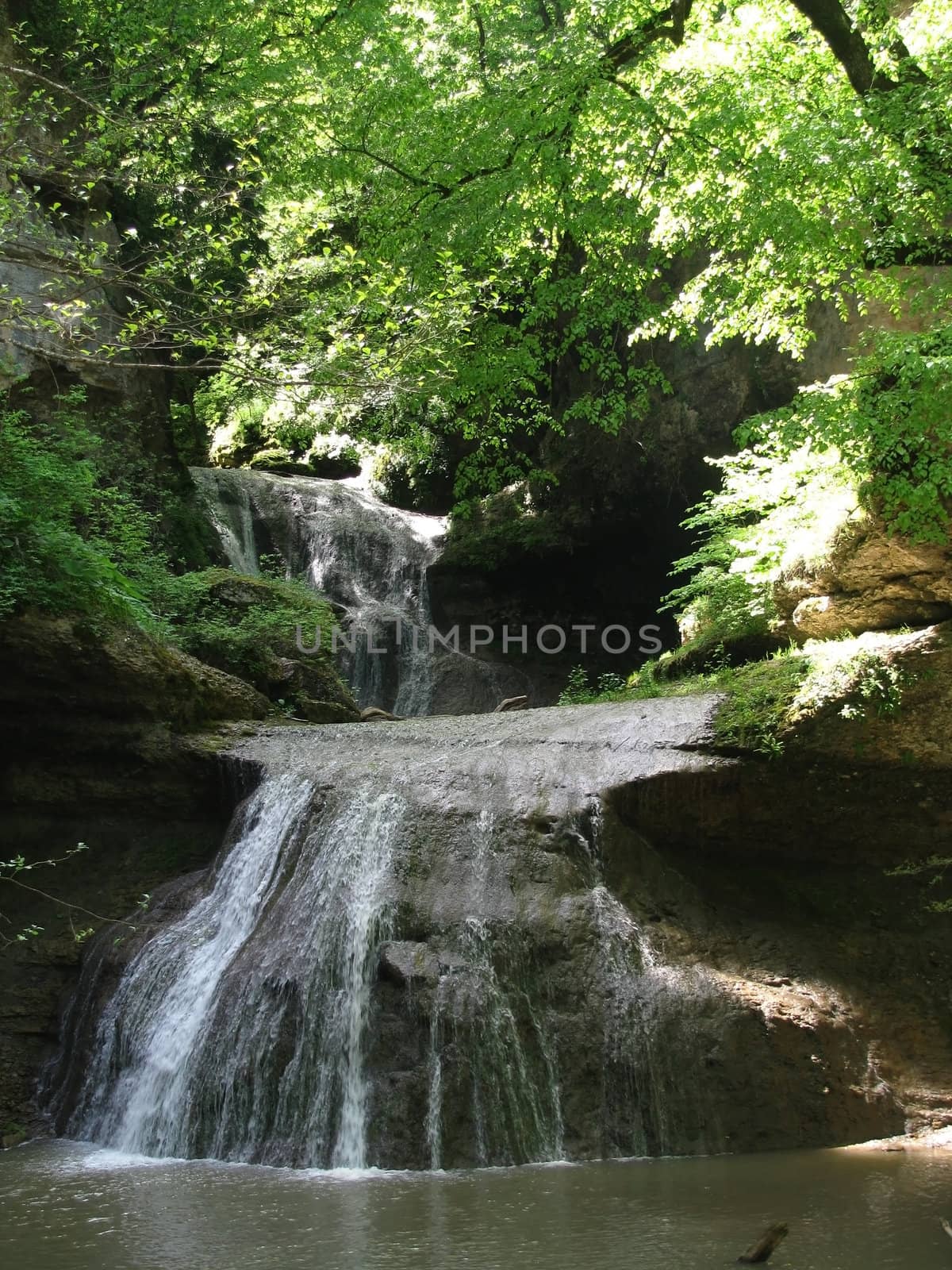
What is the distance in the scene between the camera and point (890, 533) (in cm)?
911

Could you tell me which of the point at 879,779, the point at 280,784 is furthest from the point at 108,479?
the point at 879,779

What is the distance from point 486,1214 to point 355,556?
14.5 m

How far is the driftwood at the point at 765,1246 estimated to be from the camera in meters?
4.38

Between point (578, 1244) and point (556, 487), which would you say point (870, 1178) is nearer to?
point (578, 1244)

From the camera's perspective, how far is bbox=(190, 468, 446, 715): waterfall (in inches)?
706

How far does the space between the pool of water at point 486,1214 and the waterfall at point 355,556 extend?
37.2 ft

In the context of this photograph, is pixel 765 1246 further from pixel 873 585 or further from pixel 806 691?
pixel 873 585

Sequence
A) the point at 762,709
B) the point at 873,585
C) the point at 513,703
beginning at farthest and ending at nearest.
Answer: the point at 513,703 < the point at 873,585 < the point at 762,709

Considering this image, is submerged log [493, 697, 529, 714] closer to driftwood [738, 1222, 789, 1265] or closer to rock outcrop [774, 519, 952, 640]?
rock outcrop [774, 519, 952, 640]

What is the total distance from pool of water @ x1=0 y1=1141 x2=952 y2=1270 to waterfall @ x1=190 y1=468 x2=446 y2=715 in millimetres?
11339

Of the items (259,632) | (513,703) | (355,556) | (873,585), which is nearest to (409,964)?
(873,585)

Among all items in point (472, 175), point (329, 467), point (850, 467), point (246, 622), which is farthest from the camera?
point (329, 467)

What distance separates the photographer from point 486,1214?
17.8 feet

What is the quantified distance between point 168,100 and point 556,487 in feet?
28.6
